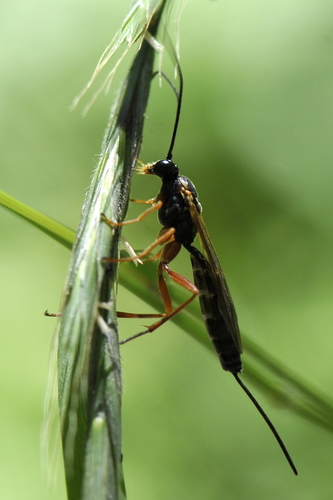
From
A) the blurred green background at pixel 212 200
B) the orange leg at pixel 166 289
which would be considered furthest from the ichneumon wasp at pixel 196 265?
the blurred green background at pixel 212 200

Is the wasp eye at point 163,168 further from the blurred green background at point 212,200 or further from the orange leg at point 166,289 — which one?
the blurred green background at point 212,200

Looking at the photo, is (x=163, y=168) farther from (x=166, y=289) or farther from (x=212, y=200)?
(x=212, y=200)

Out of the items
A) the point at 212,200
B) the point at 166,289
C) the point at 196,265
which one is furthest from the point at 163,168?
the point at 212,200

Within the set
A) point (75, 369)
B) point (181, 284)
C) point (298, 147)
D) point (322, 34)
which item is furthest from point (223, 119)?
point (75, 369)

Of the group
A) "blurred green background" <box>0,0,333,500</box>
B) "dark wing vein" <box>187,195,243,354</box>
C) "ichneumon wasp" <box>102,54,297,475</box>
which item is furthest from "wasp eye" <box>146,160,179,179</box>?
"blurred green background" <box>0,0,333,500</box>

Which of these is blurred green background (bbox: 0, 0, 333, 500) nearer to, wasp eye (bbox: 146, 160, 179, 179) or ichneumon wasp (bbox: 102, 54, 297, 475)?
ichneumon wasp (bbox: 102, 54, 297, 475)

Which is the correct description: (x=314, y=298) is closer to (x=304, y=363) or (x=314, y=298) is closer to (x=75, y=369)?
(x=304, y=363)
